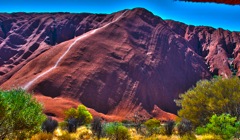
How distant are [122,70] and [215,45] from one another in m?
40.8

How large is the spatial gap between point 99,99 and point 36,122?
4232 centimetres

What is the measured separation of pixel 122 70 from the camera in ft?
223

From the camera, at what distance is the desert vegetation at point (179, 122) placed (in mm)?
15672

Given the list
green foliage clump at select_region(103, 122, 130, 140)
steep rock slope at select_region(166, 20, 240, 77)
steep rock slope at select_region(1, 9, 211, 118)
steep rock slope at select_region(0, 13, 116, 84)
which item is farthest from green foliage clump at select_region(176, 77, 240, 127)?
steep rock slope at select_region(0, 13, 116, 84)

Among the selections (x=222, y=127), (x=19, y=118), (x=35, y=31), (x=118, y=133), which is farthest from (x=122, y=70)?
(x=19, y=118)

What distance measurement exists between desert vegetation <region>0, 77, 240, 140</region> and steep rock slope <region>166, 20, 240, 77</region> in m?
57.7

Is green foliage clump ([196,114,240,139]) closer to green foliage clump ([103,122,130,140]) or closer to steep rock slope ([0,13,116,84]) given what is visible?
green foliage clump ([103,122,130,140])

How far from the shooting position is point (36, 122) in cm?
1703

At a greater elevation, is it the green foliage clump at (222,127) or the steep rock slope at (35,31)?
the steep rock slope at (35,31)

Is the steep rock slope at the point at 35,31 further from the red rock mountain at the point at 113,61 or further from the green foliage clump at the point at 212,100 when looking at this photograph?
the green foliage clump at the point at 212,100

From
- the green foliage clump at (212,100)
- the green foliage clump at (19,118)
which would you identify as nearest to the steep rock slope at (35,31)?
the green foliage clump at (212,100)

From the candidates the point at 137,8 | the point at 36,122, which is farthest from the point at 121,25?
the point at 36,122

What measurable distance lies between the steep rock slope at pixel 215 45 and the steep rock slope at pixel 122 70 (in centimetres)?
435

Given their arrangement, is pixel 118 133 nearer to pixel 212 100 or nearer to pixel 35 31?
pixel 212 100
